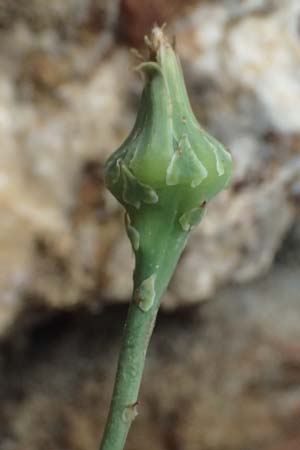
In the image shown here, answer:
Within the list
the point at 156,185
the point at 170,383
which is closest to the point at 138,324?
the point at 156,185

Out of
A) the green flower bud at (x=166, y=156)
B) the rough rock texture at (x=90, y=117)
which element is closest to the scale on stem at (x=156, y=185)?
the green flower bud at (x=166, y=156)

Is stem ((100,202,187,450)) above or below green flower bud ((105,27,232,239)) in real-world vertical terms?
below

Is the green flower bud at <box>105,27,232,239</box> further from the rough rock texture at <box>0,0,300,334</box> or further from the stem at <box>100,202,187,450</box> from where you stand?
the rough rock texture at <box>0,0,300,334</box>

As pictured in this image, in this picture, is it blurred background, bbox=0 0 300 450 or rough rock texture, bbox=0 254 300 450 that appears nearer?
blurred background, bbox=0 0 300 450

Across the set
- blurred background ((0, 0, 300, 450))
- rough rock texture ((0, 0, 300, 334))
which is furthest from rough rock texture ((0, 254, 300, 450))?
rough rock texture ((0, 0, 300, 334))

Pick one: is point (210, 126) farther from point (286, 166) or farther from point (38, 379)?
point (38, 379)

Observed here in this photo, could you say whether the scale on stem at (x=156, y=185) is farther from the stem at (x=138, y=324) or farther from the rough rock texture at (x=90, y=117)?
the rough rock texture at (x=90, y=117)

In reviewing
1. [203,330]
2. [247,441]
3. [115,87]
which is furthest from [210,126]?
[247,441]
